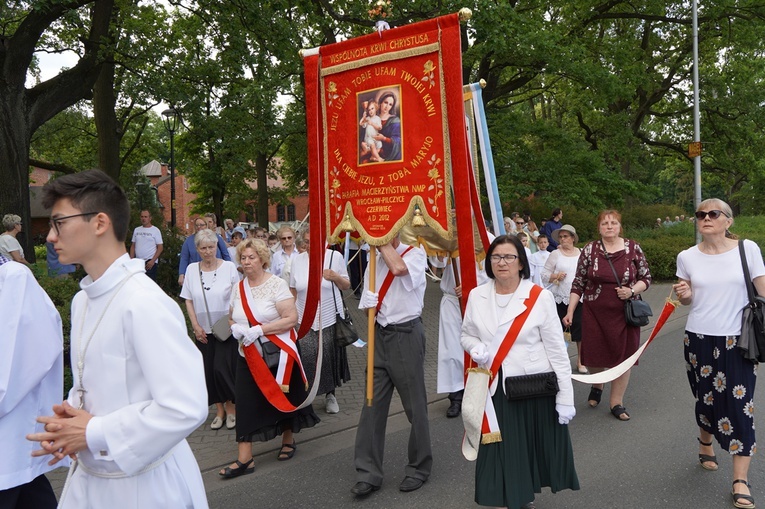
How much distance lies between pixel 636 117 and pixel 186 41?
15743 millimetres

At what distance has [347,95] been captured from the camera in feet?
15.6

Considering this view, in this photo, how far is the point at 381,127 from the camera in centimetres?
455

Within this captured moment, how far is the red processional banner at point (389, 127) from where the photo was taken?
427 centimetres

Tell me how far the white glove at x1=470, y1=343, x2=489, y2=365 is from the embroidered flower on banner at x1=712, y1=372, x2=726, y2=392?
6.19 ft

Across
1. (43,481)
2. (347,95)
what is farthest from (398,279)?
(43,481)

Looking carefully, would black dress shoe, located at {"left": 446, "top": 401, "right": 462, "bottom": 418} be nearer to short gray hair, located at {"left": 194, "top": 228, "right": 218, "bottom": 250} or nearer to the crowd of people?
the crowd of people

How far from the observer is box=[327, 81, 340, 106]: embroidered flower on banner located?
4.82m

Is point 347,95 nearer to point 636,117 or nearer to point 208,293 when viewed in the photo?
point 208,293

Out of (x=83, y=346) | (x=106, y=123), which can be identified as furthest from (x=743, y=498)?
(x=106, y=123)

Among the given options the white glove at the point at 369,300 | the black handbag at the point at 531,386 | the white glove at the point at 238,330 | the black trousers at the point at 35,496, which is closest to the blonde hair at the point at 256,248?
the white glove at the point at 238,330

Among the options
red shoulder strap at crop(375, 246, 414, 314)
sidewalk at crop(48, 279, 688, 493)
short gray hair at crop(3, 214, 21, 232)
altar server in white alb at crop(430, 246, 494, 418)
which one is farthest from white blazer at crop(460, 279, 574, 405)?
short gray hair at crop(3, 214, 21, 232)

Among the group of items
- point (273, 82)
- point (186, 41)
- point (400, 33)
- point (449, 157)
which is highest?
point (186, 41)

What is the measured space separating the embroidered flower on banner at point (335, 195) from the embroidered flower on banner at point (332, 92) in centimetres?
53

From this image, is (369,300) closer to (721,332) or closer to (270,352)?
(270,352)
